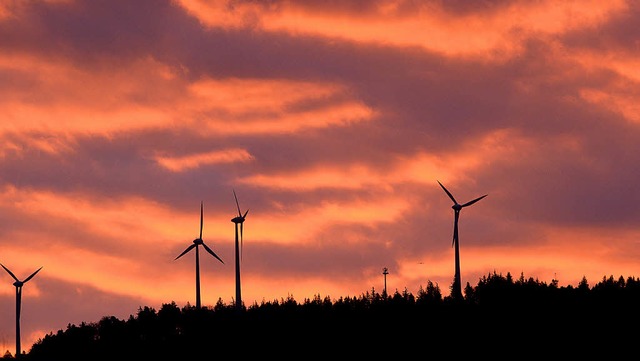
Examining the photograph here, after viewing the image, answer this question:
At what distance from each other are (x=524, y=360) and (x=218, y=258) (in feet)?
172

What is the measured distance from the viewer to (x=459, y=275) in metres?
150

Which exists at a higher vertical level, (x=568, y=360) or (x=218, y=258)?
(x=218, y=258)

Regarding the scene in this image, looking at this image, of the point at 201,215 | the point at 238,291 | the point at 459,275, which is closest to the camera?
the point at 459,275

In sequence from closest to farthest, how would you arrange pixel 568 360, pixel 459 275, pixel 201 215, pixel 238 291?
pixel 459 275
pixel 238 291
pixel 201 215
pixel 568 360

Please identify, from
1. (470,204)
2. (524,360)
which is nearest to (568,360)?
(524,360)

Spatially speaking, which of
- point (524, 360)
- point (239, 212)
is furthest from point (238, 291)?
point (524, 360)

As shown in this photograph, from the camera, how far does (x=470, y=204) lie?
158 metres

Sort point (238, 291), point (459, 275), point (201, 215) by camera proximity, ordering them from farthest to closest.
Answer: point (201, 215), point (238, 291), point (459, 275)

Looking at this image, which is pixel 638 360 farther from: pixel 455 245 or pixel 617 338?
pixel 455 245

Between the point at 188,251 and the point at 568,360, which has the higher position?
the point at 188,251

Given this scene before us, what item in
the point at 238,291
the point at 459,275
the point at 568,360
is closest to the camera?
the point at 459,275

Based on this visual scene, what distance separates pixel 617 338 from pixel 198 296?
63583 mm

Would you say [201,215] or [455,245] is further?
[201,215]

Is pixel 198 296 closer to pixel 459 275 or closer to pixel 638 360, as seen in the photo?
pixel 459 275
